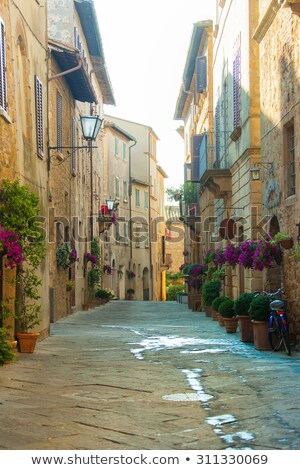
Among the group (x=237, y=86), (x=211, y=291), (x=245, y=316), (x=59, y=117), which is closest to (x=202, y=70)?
(x=59, y=117)

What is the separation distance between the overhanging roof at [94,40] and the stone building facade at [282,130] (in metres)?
12.0

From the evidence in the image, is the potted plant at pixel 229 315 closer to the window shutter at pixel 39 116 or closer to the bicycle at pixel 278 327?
the bicycle at pixel 278 327

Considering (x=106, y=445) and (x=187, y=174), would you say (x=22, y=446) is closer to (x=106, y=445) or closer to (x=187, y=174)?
(x=106, y=445)

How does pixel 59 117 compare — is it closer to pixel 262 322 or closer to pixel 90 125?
pixel 90 125

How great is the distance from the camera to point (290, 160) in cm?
1379

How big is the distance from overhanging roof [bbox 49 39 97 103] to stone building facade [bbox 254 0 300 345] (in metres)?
6.11

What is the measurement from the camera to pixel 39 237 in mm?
12234

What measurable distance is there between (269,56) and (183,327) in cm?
725

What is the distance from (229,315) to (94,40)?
56.9 feet

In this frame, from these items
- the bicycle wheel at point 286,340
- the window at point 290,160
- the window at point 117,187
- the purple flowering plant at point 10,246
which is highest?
the window at point 117,187

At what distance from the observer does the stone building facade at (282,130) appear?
42.4 feet

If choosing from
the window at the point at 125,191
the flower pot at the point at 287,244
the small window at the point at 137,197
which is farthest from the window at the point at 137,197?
the flower pot at the point at 287,244

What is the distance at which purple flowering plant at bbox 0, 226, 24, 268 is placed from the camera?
10.8m

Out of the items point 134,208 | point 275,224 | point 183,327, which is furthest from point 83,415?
point 134,208
